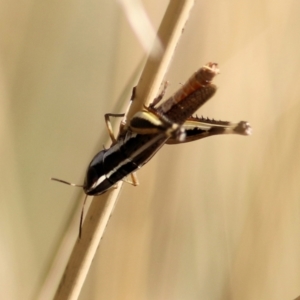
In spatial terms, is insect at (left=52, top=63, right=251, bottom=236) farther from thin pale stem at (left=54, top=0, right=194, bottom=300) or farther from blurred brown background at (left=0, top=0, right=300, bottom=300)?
blurred brown background at (left=0, top=0, right=300, bottom=300)

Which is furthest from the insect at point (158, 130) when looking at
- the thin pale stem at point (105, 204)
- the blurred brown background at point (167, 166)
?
the blurred brown background at point (167, 166)

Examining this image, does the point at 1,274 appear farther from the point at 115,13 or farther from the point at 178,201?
the point at 115,13

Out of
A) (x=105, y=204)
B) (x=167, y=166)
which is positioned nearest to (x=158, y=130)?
(x=105, y=204)

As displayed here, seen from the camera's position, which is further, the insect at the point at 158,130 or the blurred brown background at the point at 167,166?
the blurred brown background at the point at 167,166

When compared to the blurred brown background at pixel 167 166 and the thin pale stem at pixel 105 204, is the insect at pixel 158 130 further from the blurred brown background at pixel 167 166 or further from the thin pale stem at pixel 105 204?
the blurred brown background at pixel 167 166

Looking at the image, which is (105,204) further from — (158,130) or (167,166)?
(167,166)

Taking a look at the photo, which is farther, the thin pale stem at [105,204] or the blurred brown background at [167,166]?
the blurred brown background at [167,166]
